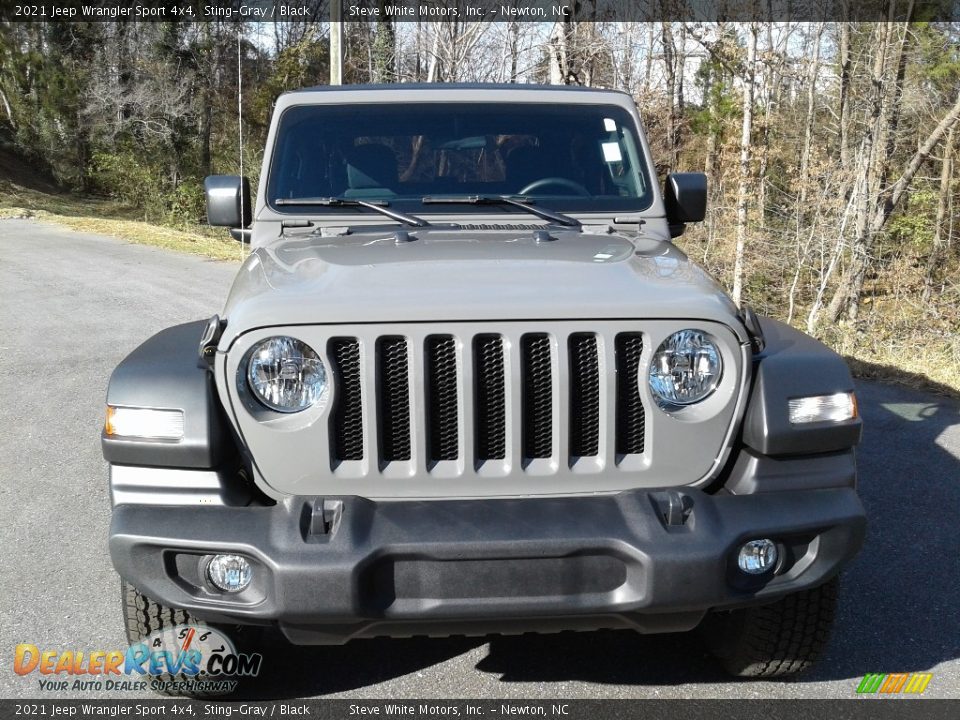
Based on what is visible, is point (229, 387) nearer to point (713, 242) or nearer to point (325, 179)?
point (325, 179)

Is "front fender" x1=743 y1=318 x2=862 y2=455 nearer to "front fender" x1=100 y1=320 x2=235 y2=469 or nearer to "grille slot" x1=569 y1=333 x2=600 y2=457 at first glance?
"grille slot" x1=569 y1=333 x2=600 y2=457

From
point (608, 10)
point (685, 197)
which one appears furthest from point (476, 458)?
point (608, 10)

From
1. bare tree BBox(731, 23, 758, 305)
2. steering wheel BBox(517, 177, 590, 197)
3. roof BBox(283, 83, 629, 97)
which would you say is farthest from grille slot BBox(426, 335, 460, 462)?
bare tree BBox(731, 23, 758, 305)

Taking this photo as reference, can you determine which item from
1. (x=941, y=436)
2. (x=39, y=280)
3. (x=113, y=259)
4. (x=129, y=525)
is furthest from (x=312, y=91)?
(x=113, y=259)

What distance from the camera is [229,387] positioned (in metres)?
2.62

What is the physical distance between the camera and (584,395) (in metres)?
2.64

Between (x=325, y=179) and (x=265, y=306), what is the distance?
145cm

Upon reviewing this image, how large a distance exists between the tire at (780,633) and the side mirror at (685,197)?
167 cm

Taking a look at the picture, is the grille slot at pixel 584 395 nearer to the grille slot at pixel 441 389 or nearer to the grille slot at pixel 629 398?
Result: the grille slot at pixel 629 398

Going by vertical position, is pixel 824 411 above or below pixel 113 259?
above

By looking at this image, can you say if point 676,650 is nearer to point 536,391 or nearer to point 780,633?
point 780,633

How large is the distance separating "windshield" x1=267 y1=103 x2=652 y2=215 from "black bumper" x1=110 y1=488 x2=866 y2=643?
5.37ft

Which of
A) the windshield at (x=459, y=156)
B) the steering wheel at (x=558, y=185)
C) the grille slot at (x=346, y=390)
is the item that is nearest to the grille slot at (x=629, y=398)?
the grille slot at (x=346, y=390)

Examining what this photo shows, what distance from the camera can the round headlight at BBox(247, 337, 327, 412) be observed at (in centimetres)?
260
